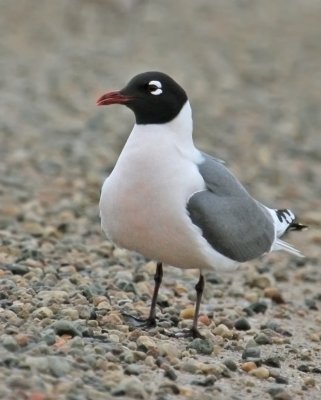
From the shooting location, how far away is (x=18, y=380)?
5609 millimetres

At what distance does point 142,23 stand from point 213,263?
18.1 meters

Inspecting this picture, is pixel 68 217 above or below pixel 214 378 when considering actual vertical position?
above

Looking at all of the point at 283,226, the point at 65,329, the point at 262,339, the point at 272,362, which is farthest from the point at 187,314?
the point at 65,329

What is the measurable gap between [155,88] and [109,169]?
634 centimetres

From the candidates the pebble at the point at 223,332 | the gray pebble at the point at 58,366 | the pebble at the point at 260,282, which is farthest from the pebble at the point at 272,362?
the pebble at the point at 260,282

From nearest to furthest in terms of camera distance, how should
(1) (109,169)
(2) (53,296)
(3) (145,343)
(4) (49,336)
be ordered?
(4) (49,336)
(3) (145,343)
(2) (53,296)
(1) (109,169)

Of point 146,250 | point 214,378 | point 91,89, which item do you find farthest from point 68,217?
point 91,89

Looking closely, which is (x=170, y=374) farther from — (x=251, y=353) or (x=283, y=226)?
(x=283, y=226)

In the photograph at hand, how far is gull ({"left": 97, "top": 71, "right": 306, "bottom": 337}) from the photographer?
22.8 ft

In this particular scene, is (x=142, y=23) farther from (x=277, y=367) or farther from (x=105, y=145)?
(x=277, y=367)

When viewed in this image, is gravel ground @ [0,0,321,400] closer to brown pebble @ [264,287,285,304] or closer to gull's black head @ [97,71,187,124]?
brown pebble @ [264,287,285,304]

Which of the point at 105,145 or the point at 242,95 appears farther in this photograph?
the point at 242,95

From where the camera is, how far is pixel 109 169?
13594 mm

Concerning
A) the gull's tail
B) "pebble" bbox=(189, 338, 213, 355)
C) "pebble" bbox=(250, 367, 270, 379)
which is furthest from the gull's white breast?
the gull's tail
